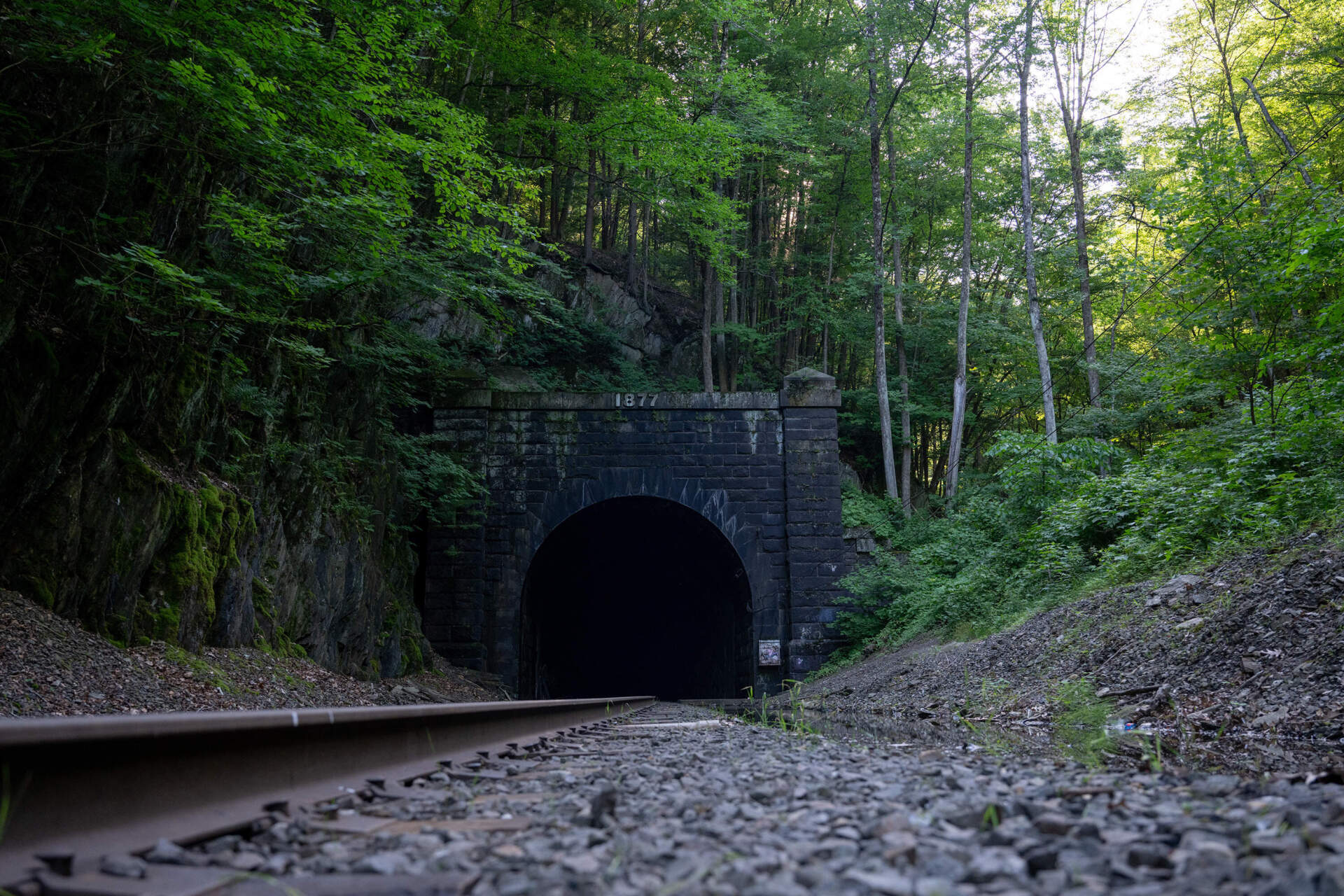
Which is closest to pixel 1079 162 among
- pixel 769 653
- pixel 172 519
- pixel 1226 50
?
pixel 1226 50

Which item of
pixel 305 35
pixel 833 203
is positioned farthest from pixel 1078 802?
pixel 833 203

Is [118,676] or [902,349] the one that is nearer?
[118,676]

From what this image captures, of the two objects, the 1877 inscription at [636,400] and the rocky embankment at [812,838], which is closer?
the rocky embankment at [812,838]

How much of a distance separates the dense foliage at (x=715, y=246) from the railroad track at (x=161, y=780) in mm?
3846

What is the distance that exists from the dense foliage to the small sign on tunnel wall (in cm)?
137

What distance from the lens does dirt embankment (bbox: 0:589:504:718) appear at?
4.53 metres

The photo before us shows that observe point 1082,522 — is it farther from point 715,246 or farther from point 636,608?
point 636,608

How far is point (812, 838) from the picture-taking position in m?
1.70

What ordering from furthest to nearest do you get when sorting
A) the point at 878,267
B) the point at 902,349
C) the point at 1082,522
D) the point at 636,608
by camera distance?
the point at 636,608, the point at 902,349, the point at 878,267, the point at 1082,522

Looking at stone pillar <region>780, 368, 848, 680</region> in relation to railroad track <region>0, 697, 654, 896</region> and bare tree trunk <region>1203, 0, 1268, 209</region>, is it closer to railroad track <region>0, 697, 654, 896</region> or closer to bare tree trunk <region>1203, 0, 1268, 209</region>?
bare tree trunk <region>1203, 0, 1268, 209</region>

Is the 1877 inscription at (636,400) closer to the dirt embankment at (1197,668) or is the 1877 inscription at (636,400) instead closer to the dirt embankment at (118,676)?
the dirt embankment at (1197,668)

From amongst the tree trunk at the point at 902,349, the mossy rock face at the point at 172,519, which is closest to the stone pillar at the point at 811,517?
the tree trunk at the point at 902,349

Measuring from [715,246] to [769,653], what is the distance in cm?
772

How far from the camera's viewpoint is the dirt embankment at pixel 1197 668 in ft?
13.1
